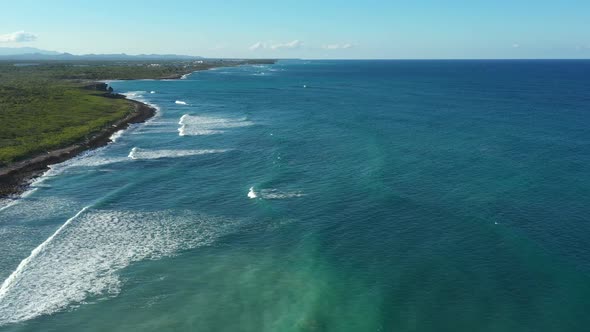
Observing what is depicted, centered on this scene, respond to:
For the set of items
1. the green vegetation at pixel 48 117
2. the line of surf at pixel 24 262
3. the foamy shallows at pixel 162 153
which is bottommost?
the line of surf at pixel 24 262

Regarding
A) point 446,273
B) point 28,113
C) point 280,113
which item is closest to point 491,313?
point 446,273

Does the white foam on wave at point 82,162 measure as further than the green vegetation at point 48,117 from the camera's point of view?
No

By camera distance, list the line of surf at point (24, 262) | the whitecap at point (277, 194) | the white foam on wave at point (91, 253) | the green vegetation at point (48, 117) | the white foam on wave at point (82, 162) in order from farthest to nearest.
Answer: the green vegetation at point (48, 117) < the white foam on wave at point (82, 162) < the whitecap at point (277, 194) < the line of surf at point (24, 262) < the white foam on wave at point (91, 253)

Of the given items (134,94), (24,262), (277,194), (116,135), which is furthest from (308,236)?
(134,94)

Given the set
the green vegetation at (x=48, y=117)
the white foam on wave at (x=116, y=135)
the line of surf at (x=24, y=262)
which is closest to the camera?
the line of surf at (x=24, y=262)

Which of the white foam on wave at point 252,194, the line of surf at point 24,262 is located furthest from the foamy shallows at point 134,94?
the line of surf at point 24,262

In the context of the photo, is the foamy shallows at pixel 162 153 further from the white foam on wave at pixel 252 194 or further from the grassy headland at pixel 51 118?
the white foam on wave at pixel 252 194

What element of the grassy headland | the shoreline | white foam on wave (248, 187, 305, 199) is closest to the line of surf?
the shoreline

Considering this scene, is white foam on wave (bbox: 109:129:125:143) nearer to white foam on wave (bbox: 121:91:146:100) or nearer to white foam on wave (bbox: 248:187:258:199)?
white foam on wave (bbox: 248:187:258:199)

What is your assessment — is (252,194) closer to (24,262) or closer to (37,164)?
(24,262)
